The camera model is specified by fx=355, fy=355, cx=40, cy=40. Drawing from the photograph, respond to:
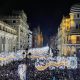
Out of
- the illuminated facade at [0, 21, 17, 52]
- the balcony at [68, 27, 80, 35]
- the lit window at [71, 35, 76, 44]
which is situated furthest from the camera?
the illuminated facade at [0, 21, 17, 52]

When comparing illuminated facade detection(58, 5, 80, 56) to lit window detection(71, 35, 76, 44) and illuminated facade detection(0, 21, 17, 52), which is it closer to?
lit window detection(71, 35, 76, 44)

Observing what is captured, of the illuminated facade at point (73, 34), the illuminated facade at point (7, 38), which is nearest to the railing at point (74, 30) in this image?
the illuminated facade at point (73, 34)

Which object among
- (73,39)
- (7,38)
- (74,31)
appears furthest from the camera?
(7,38)

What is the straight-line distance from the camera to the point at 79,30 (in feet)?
191

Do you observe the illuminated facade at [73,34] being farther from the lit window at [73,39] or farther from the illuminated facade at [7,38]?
the illuminated facade at [7,38]

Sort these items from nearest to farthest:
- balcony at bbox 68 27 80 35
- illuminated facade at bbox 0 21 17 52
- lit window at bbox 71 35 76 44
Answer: lit window at bbox 71 35 76 44 → balcony at bbox 68 27 80 35 → illuminated facade at bbox 0 21 17 52

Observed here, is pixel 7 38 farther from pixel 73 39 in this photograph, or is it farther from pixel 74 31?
pixel 74 31

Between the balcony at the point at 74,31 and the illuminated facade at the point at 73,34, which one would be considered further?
the balcony at the point at 74,31

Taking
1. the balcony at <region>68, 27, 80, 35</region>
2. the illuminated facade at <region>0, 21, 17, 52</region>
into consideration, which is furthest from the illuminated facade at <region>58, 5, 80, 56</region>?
the illuminated facade at <region>0, 21, 17, 52</region>

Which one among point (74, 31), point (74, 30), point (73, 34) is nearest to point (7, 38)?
point (73, 34)

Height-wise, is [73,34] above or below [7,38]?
above

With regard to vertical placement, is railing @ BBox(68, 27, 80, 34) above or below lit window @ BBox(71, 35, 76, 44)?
above

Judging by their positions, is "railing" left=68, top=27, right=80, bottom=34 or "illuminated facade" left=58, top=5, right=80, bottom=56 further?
"railing" left=68, top=27, right=80, bottom=34

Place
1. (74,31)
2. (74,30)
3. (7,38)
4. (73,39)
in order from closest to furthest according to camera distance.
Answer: (74,31), (73,39), (74,30), (7,38)
